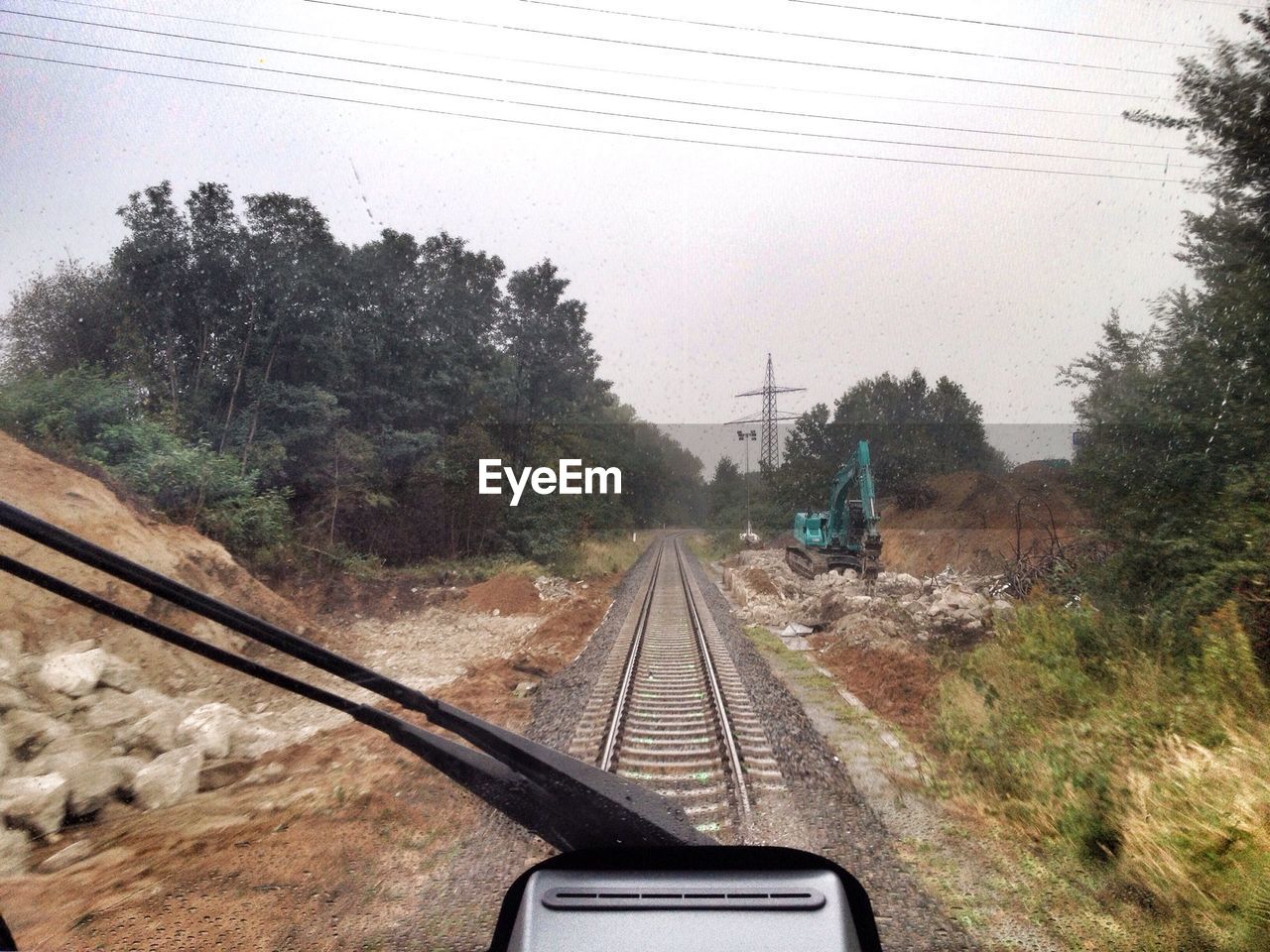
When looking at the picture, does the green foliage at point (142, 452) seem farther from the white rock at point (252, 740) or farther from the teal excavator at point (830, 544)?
the teal excavator at point (830, 544)

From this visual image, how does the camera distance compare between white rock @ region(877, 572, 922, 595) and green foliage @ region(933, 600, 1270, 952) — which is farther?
white rock @ region(877, 572, 922, 595)

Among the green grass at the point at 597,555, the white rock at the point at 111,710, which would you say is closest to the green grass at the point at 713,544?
the green grass at the point at 597,555

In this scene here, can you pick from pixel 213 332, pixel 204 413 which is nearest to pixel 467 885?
pixel 204 413

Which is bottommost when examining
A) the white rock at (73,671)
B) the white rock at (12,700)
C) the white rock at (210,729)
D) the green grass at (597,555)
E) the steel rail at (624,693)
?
the steel rail at (624,693)

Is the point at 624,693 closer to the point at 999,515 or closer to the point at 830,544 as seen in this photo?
the point at 999,515

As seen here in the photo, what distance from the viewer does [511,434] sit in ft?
8.06

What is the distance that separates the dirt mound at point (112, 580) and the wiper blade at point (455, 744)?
5 cm

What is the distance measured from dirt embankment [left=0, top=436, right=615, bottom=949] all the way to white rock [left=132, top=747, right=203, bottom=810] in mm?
21

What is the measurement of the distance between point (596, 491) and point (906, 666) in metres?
1.97

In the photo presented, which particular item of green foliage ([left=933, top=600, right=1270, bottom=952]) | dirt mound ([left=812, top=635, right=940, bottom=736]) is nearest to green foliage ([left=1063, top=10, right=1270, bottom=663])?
green foliage ([left=933, top=600, right=1270, bottom=952])

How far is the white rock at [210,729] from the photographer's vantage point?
2004 mm

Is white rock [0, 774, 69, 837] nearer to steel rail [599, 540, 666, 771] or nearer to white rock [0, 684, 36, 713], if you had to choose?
white rock [0, 684, 36, 713]

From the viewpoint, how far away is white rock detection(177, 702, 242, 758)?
200 centimetres

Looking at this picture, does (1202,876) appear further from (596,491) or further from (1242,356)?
(596,491)
